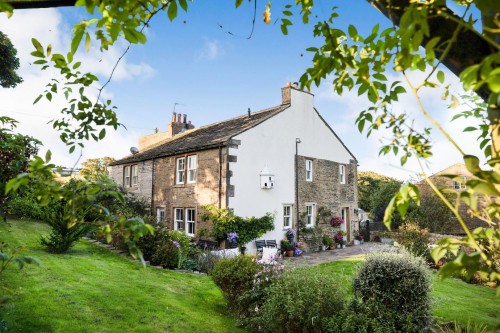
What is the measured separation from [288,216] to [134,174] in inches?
479

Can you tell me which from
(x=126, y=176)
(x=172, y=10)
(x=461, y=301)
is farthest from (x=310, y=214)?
(x=172, y=10)

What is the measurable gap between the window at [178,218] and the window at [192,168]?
2.04 m

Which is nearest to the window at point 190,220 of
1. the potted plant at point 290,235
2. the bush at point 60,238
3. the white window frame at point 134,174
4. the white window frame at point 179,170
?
the white window frame at point 179,170

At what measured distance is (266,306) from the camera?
23.3ft

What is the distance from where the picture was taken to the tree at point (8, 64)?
50.8 ft

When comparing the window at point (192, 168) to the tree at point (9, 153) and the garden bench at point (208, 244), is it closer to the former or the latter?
the garden bench at point (208, 244)

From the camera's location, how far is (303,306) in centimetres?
664

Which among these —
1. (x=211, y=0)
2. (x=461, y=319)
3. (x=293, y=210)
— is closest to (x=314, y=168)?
(x=293, y=210)

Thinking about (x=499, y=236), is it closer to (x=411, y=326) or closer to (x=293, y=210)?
(x=411, y=326)

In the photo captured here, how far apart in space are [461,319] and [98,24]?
33.0 ft

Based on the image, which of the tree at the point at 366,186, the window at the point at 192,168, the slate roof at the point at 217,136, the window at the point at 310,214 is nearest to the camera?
the slate roof at the point at 217,136

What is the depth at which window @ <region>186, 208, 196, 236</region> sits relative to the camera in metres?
20.0

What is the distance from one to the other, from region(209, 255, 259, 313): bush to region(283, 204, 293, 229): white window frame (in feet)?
40.9

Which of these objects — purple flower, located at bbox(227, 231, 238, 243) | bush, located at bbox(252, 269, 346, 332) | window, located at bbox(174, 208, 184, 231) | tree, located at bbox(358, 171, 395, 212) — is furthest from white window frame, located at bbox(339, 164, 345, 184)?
tree, located at bbox(358, 171, 395, 212)
